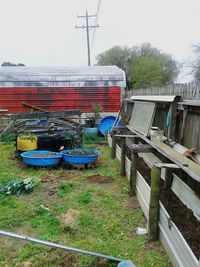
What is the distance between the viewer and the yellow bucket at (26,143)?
26.2 ft

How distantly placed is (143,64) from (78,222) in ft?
105

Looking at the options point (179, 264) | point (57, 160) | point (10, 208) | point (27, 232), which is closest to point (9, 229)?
point (27, 232)

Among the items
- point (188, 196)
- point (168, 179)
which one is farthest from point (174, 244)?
point (168, 179)

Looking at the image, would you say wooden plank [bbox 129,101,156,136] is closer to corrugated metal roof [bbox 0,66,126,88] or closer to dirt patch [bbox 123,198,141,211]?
dirt patch [bbox 123,198,141,211]

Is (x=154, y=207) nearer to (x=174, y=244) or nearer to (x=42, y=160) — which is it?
(x=174, y=244)

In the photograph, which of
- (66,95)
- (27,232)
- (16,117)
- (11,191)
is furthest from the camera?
(66,95)

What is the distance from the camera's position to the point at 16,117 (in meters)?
8.68

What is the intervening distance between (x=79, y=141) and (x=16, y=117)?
188 centimetres

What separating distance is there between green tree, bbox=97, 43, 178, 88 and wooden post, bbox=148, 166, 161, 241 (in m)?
28.8

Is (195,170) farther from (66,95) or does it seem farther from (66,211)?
(66,95)

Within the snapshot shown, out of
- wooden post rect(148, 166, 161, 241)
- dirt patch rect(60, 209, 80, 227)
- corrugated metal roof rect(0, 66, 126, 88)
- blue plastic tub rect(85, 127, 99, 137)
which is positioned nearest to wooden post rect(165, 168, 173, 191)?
wooden post rect(148, 166, 161, 241)

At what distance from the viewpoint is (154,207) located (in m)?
3.81

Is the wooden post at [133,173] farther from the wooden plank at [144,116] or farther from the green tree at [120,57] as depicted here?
the green tree at [120,57]

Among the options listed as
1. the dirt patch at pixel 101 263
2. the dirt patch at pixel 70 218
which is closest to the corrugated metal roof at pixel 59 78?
the dirt patch at pixel 70 218
